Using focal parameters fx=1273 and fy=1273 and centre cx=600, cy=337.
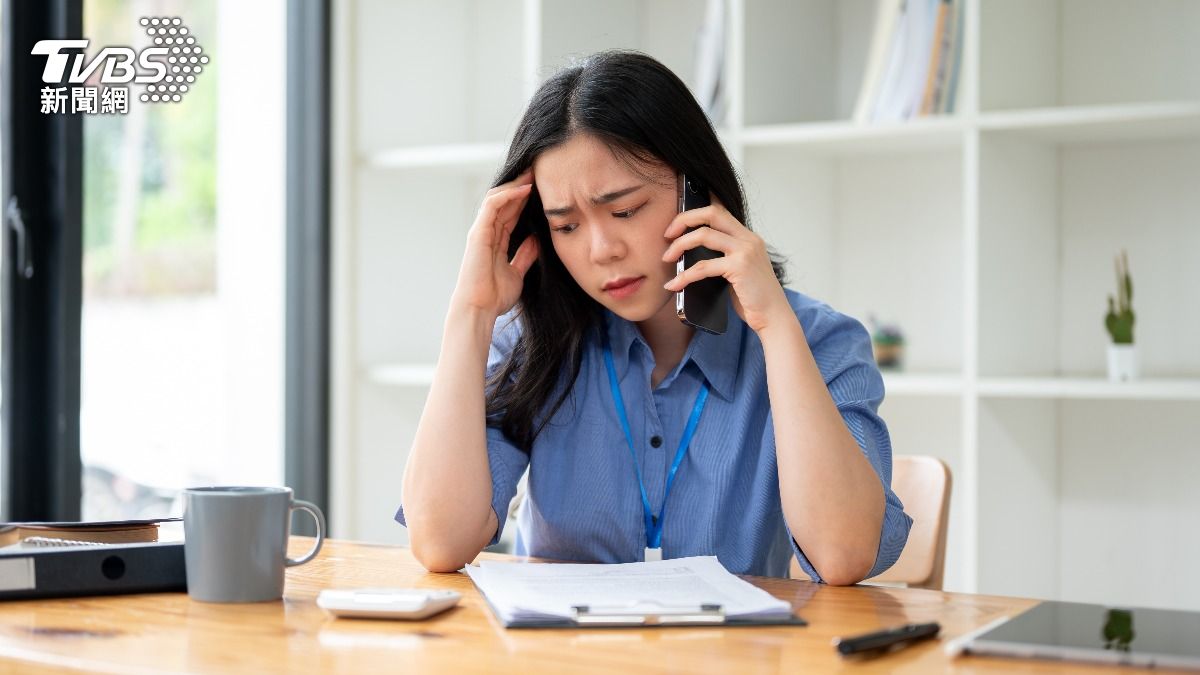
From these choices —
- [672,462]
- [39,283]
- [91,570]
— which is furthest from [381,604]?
[39,283]

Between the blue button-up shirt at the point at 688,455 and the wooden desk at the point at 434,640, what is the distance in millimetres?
307

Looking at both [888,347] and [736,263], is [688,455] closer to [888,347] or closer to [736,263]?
[736,263]

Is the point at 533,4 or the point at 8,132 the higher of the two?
the point at 533,4

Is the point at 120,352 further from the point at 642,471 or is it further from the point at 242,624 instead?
the point at 242,624

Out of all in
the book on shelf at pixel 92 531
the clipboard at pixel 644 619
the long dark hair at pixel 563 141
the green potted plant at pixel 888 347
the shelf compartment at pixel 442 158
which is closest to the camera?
the clipboard at pixel 644 619

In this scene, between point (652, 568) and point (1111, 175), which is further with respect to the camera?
point (1111, 175)

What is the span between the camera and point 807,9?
2.72 m

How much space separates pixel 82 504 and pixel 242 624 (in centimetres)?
146

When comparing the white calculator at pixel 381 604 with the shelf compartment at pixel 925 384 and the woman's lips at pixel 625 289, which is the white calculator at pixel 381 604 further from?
the shelf compartment at pixel 925 384

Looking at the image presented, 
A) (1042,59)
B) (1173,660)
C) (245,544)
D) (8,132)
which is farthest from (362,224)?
(1173,660)

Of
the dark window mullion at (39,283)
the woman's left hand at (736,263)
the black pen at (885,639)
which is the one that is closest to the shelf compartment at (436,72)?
the dark window mullion at (39,283)

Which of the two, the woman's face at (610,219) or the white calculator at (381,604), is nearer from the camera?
the white calculator at (381,604)

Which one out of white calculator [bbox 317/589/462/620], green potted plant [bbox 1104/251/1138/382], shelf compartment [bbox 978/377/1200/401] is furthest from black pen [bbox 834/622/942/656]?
green potted plant [bbox 1104/251/1138/382]

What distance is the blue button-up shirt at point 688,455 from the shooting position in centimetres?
155
